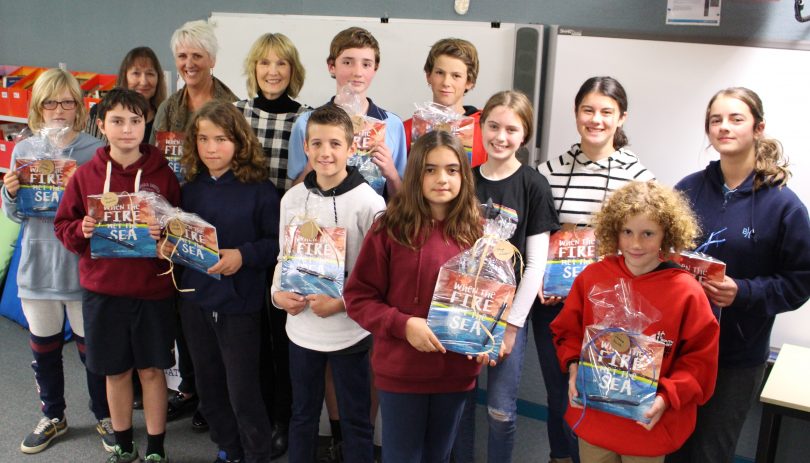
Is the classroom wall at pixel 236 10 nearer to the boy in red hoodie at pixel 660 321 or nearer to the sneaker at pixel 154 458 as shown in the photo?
the boy in red hoodie at pixel 660 321

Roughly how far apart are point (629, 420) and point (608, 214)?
566mm

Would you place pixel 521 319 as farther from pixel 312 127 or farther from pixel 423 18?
pixel 423 18

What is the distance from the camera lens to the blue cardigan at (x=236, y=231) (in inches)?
93.8

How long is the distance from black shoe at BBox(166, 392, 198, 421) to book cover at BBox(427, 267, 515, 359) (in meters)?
1.86

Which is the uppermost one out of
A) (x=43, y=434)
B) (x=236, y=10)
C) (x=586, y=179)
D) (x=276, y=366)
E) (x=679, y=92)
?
(x=236, y=10)

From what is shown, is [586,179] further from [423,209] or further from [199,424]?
[199,424]

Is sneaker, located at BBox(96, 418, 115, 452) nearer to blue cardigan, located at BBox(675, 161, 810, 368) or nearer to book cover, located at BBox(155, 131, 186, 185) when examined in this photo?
book cover, located at BBox(155, 131, 186, 185)

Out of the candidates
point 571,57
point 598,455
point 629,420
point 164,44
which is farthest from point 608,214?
point 164,44

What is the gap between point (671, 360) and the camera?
1790mm

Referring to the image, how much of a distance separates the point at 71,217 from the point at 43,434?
108cm

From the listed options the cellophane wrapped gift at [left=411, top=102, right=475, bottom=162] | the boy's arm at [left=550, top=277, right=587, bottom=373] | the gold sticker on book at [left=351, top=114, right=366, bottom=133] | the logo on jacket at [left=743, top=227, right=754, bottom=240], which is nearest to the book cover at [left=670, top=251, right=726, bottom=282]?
the logo on jacket at [left=743, top=227, right=754, bottom=240]

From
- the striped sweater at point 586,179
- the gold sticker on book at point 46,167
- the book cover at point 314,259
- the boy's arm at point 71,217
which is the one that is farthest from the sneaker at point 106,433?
the striped sweater at point 586,179

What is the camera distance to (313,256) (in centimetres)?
210

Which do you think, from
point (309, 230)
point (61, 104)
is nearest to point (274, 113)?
point (309, 230)
